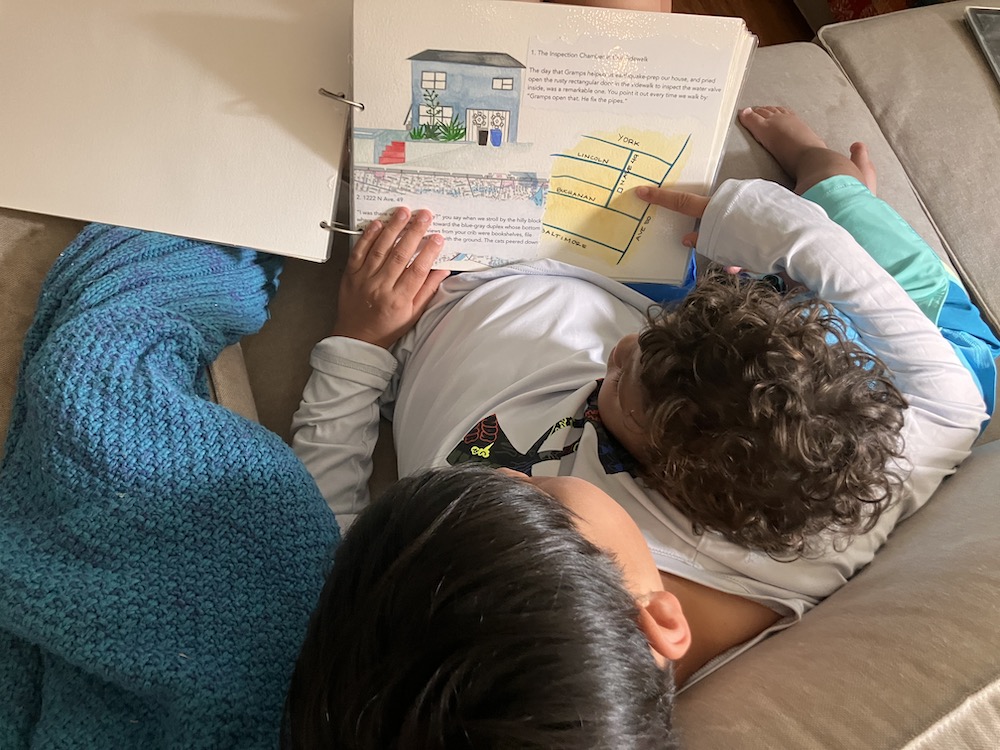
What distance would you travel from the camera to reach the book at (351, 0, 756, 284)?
0.69 metres

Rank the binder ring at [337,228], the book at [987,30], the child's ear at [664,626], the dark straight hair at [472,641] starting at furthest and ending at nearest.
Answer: the book at [987,30], the binder ring at [337,228], the child's ear at [664,626], the dark straight hair at [472,641]

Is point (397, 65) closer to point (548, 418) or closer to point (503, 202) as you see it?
point (503, 202)

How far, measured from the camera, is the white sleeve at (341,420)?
788 millimetres

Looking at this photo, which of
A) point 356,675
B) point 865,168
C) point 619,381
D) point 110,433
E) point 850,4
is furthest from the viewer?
point 850,4

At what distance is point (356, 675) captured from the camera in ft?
1.42

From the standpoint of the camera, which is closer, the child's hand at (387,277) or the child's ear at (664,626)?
the child's ear at (664,626)

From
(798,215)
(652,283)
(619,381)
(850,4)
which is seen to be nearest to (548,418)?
(619,381)

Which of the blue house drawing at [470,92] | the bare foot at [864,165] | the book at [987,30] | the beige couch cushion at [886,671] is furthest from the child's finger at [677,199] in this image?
the book at [987,30]

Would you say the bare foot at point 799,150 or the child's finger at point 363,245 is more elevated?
the bare foot at point 799,150

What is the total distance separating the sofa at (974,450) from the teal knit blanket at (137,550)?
11 cm

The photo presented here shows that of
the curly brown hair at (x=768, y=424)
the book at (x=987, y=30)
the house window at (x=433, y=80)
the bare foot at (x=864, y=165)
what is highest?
the book at (x=987, y=30)

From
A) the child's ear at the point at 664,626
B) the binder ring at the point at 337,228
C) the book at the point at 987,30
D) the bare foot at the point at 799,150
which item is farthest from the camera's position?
the book at the point at 987,30

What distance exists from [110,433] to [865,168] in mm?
927

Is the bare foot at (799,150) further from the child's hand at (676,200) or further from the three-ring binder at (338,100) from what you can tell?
the three-ring binder at (338,100)
